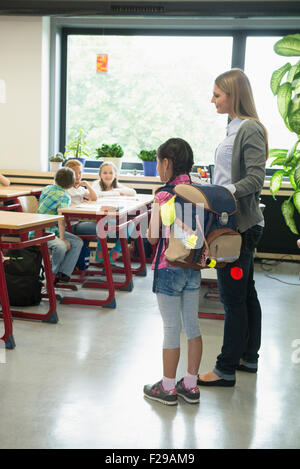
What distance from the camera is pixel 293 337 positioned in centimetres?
324

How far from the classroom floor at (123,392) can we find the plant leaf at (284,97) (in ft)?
5.27

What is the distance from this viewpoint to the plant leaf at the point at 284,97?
383 cm

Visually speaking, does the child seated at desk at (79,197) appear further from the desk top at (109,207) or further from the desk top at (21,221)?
the desk top at (21,221)

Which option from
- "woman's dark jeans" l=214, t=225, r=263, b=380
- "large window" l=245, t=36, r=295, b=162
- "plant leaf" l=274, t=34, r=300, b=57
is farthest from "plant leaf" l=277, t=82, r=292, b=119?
"large window" l=245, t=36, r=295, b=162

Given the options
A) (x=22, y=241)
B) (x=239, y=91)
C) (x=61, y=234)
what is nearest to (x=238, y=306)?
(x=239, y=91)

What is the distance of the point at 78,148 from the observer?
5.90 meters

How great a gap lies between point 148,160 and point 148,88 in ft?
3.44

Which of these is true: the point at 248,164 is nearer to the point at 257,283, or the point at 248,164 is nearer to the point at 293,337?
the point at 293,337

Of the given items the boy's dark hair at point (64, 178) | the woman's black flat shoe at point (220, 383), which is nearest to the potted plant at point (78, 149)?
the boy's dark hair at point (64, 178)

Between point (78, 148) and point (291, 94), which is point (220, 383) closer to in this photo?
point (291, 94)

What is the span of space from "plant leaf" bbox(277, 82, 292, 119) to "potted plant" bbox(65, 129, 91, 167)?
2.66 m

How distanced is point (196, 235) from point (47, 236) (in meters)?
1.37

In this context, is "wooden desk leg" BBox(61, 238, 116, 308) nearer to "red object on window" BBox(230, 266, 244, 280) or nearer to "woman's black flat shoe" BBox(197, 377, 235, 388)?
"woman's black flat shoe" BBox(197, 377, 235, 388)

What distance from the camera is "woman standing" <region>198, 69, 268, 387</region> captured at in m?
2.17
